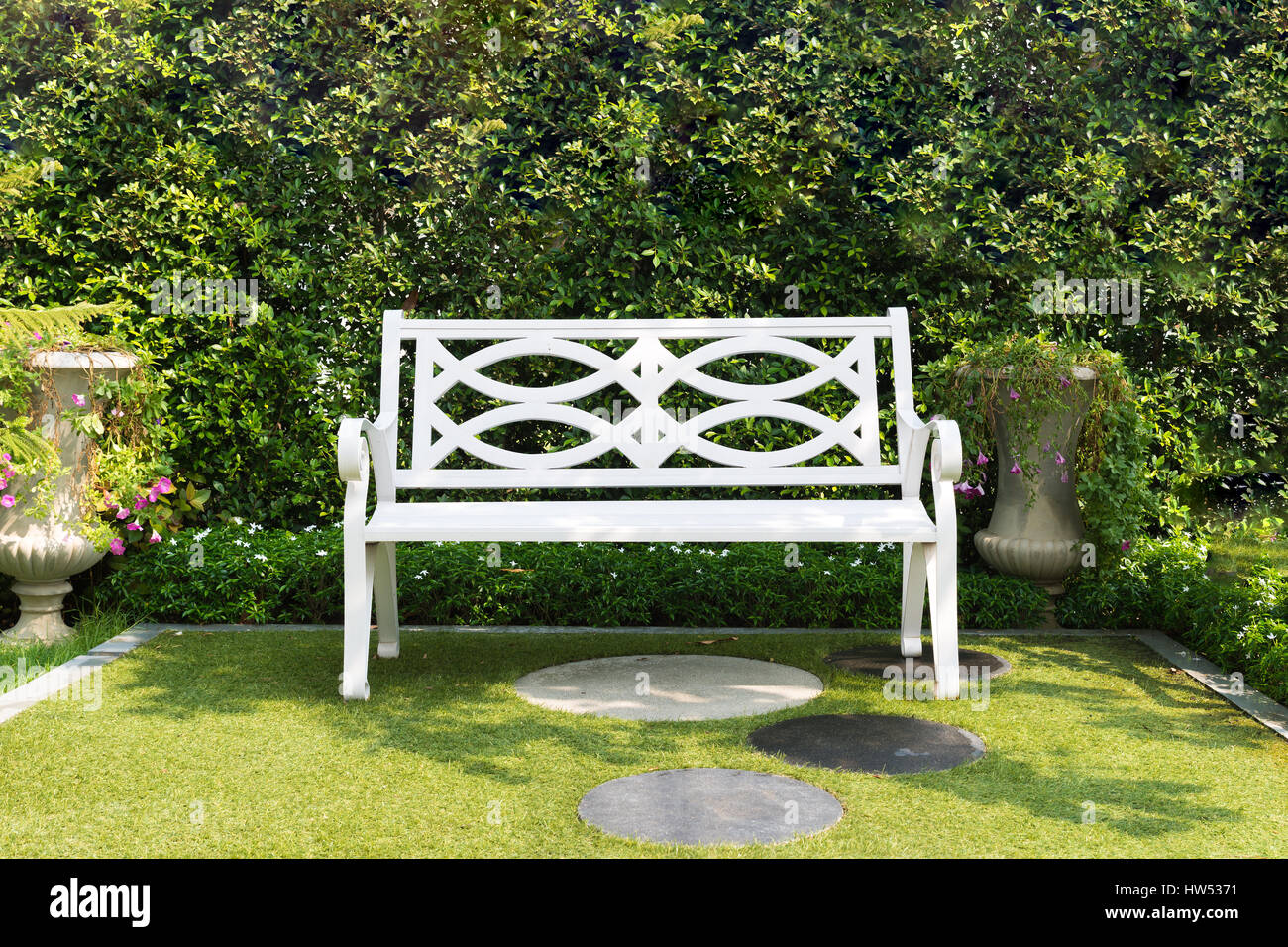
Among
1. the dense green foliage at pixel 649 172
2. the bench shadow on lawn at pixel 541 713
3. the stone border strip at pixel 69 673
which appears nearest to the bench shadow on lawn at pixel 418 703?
the bench shadow on lawn at pixel 541 713

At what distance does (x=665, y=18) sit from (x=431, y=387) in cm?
212

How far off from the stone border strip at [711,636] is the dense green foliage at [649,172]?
880 mm

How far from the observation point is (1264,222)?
17.9 feet

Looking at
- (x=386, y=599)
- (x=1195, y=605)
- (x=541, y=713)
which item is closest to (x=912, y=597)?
(x=1195, y=605)

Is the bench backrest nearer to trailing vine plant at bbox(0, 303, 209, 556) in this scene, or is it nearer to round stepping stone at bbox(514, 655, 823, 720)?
round stepping stone at bbox(514, 655, 823, 720)

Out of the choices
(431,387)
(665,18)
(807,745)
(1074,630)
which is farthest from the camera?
(665,18)

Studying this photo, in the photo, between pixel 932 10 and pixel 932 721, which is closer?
pixel 932 721

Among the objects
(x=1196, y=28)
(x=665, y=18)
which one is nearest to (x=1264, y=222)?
(x=1196, y=28)

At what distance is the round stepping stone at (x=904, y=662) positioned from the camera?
13.6 ft

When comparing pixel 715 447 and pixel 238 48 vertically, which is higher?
pixel 238 48

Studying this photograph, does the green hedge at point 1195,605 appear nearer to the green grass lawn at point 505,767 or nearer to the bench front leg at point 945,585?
the green grass lawn at point 505,767

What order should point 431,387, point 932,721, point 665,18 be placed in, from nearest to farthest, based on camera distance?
point 932,721, point 431,387, point 665,18

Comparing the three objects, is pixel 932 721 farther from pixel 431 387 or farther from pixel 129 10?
pixel 129 10

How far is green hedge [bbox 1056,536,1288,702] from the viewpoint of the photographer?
3.91m
